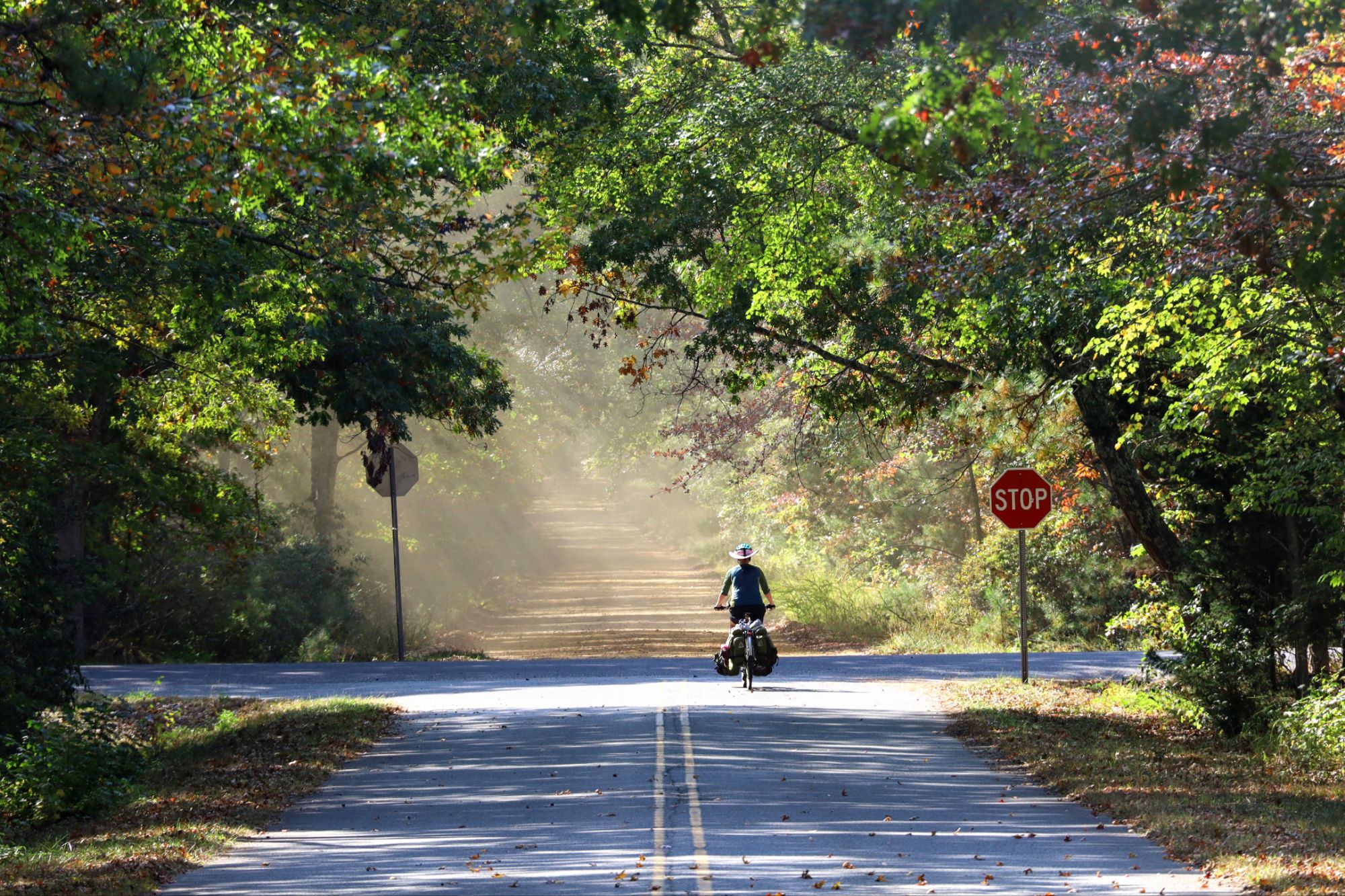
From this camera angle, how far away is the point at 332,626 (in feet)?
115

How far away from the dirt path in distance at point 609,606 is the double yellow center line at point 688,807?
17.4 metres

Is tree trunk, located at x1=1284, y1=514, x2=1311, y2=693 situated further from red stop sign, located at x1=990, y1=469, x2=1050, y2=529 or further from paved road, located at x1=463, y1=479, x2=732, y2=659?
paved road, located at x1=463, y1=479, x2=732, y2=659

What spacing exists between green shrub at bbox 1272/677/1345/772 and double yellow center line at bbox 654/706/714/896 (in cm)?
608

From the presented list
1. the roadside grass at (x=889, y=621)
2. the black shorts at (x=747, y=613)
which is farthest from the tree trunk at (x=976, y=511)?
the black shorts at (x=747, y=613)

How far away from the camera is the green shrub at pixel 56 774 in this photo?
13.9m

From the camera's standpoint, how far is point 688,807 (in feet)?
40.7

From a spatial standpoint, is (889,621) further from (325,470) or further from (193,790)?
(193,790)

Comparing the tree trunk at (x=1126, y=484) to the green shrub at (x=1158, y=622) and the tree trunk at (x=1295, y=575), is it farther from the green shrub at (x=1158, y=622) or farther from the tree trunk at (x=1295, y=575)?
the tree trunk at (x=1295, y=575)

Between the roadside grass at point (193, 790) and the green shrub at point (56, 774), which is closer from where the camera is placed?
the roadside grass at point (193, 790)

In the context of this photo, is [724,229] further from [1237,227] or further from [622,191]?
[1237,227]

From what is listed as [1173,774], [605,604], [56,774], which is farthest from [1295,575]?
[605,604]

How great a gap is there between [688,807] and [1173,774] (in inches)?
203

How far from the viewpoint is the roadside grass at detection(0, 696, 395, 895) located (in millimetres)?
10859

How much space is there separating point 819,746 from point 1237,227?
24.3 ft
